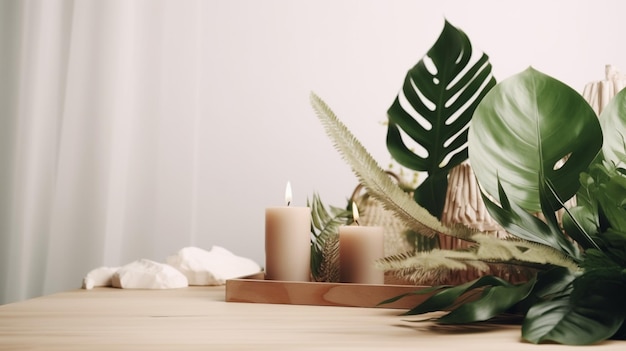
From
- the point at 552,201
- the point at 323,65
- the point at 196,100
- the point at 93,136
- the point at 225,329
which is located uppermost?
the point at 323,65

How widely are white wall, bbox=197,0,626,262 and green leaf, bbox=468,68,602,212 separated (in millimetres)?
1001

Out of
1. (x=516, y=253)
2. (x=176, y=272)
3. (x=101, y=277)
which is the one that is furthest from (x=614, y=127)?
(x=101, y=277)

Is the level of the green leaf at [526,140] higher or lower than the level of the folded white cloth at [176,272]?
higher

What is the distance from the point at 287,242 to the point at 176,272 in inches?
11.6

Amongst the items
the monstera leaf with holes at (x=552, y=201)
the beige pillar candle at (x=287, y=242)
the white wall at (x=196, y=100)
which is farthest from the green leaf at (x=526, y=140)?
the white wall at (x=196, y=100)

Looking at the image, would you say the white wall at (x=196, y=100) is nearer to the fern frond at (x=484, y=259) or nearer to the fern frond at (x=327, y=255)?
the fern frond at (x=327, y=255)

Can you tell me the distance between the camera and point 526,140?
0.49 m

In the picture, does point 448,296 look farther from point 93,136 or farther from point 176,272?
point 93,136

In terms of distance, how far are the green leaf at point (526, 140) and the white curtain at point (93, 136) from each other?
42.3 inches

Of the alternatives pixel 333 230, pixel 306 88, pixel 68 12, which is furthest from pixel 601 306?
pixel 68 12

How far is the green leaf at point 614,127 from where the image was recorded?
0.51m

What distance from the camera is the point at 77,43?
1.45 m

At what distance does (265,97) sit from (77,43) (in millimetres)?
470

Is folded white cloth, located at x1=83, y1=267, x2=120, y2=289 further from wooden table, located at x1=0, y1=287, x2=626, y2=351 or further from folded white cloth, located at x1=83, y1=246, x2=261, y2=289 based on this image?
wooden table, located at x1=0, y1=287, x2=626, y2=351
